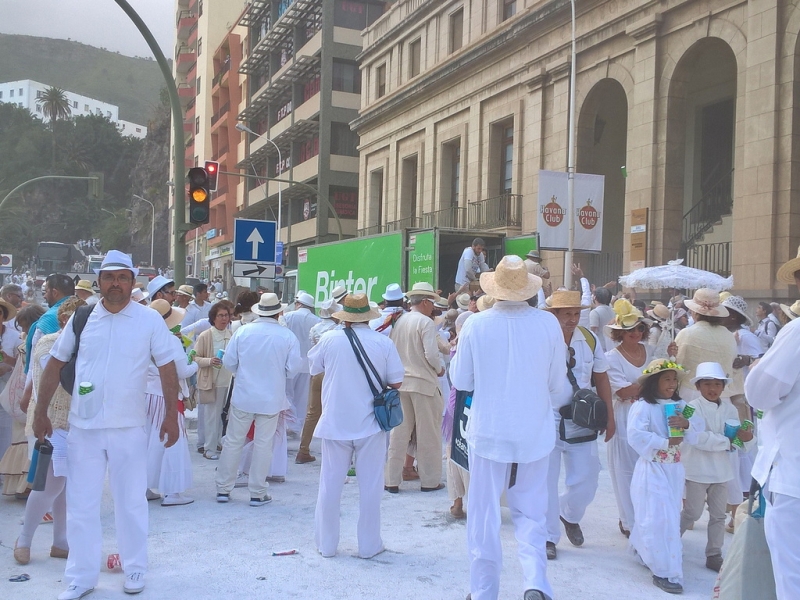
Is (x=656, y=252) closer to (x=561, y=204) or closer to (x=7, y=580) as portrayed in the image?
(x=561, y=204)

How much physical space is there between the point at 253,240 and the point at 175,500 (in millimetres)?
5975

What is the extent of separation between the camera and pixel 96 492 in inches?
188

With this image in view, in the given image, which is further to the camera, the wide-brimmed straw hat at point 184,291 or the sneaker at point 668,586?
the wide-brimmed straw hat at point 184,291

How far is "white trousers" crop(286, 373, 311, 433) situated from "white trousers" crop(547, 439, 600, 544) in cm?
538

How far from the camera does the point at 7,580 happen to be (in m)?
5.05

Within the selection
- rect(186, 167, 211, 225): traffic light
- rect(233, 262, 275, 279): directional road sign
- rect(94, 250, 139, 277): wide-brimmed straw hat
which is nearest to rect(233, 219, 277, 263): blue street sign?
rect(233, 262, 275, 279): directional road sign

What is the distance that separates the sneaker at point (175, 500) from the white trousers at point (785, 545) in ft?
17.1

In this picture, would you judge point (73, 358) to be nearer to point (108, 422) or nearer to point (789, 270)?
point (108, 422)

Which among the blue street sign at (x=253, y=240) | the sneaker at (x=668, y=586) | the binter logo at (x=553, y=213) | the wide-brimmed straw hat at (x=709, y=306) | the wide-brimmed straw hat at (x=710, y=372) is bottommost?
the sneaker at (x=668, y=586)

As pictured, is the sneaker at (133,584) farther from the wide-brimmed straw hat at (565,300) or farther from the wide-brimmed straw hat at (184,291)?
the wide-brimmed straw hat at (184,291)

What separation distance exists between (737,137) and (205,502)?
15333 mm

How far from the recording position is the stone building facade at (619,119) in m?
17.0

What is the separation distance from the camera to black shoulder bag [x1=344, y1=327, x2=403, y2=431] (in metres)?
5.72

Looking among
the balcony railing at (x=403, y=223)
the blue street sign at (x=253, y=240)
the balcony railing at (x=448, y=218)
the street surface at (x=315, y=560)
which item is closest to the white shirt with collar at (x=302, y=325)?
the blue street sign at (x=253, y=240)
